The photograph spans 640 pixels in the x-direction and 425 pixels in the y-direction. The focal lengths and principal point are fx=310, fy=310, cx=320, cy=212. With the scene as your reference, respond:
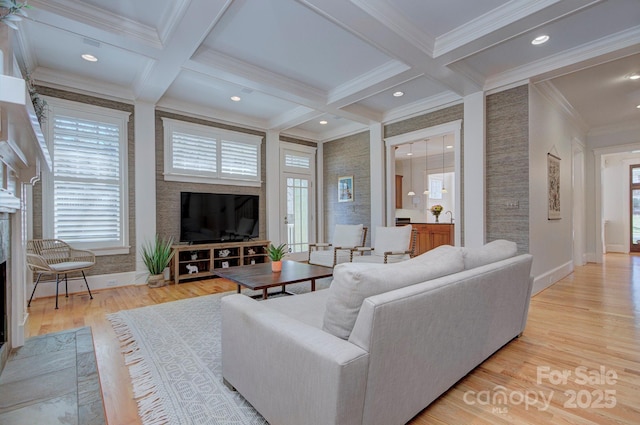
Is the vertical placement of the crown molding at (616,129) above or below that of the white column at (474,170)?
above

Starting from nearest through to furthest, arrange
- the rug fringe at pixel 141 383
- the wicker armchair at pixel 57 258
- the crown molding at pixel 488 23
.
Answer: the rug fringe at pixel 141 383
the crown molding at pixel 488 23
the wicker armchair at pixel 57 258

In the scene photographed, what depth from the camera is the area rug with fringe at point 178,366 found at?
5.39ft

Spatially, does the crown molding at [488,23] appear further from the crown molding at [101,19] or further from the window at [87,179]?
the window at [87,179]

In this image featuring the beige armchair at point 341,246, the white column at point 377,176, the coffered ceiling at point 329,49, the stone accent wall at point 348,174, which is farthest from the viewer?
the stone accent wall at point 348,174

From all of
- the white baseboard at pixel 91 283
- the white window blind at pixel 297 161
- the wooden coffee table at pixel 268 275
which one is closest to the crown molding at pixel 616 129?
the white window blind at pixel 297 161

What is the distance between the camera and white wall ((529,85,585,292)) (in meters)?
3.93

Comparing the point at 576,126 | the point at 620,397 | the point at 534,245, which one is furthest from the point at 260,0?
the point at 576,126

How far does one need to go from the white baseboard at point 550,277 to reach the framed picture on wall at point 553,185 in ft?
2.62

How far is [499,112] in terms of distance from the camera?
4.10 metres

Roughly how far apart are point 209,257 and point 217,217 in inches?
27.5

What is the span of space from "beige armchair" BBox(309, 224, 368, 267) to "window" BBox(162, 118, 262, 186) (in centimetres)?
190

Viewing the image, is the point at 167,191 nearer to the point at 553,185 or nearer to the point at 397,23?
the point at 397,23

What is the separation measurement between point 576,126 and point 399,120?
339 cm

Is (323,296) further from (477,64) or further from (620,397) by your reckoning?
(477,64)
